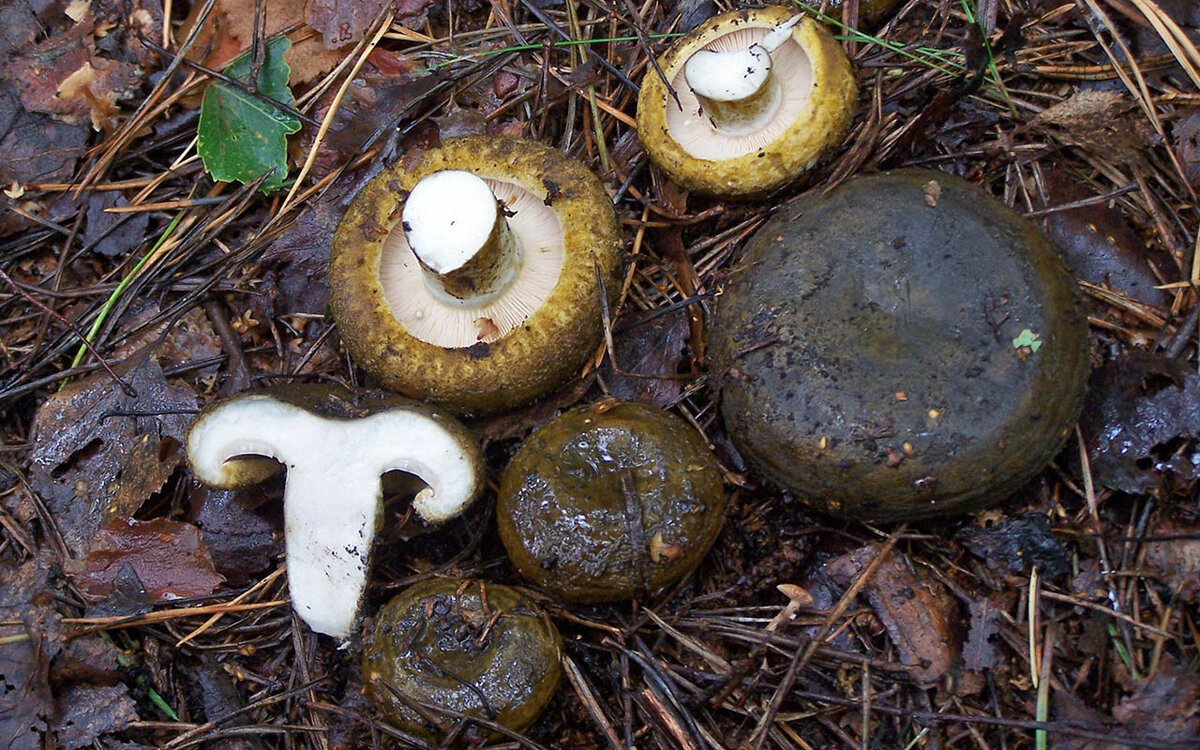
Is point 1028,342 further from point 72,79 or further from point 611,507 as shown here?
point 72,79

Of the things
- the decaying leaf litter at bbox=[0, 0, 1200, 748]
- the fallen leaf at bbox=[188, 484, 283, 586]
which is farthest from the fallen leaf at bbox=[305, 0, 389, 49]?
the fallen leaf at bbox=[188, 484, 283, 586]

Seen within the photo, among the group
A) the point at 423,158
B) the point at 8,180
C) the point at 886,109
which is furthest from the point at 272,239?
the point at 886,109

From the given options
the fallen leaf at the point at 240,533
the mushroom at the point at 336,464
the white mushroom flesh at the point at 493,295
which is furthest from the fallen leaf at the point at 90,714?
the white mushroom flesh at the point at 493,295

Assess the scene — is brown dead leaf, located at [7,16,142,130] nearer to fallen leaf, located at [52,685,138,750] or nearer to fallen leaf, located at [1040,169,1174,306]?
fallen leaf, located at [52,685,138,750]

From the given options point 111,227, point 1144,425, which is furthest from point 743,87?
point 111,227

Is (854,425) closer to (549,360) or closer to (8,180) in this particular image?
(549,360)
